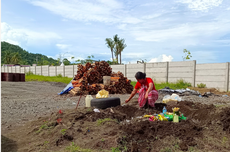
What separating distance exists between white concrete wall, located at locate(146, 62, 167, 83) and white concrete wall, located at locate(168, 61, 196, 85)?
46cm

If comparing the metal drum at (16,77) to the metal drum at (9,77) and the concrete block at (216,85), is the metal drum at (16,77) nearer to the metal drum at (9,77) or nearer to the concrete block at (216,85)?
the metal drum at (9,77)

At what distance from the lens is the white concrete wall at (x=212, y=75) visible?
13812mm

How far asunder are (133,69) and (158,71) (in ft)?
8.75

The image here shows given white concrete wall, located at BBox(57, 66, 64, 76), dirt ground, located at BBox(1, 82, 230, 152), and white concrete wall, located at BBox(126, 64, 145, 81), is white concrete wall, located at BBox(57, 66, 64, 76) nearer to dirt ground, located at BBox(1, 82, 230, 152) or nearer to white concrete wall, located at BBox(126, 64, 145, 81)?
white concrete wall, located at BBox(126, 64, 145, 81)

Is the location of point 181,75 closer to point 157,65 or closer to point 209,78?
point 209,78

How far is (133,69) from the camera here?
19.2 metres

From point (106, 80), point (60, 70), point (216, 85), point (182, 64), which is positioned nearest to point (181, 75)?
point (182, 64)

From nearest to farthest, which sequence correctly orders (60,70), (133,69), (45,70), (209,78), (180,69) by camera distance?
1. (209,78)
2. (180,69)
3. (133,69)
4. (60,70)
5. (45,70)

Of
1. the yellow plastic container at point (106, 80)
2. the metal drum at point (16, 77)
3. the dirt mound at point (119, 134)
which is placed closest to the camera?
the dirt mound at point (119, 134)

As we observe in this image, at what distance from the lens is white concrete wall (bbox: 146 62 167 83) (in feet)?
56.4

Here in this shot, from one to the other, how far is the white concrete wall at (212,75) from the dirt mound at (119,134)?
1049cm

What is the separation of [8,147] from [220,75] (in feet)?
45.8

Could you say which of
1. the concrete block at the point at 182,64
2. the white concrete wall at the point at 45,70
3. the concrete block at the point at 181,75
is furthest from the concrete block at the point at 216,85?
the white concrete wall at the point at 45,70

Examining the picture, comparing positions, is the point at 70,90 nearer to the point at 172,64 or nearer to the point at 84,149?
the point at 84,149
